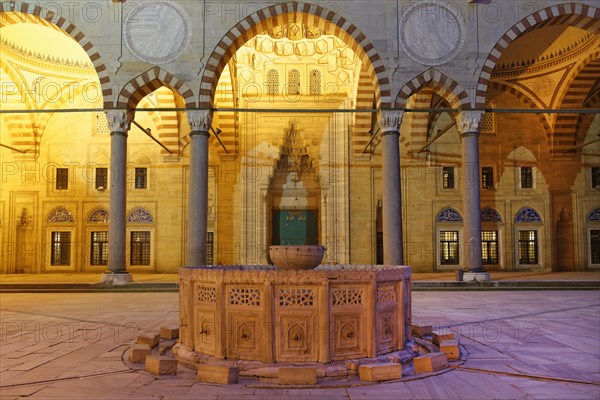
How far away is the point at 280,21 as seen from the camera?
1270 centimetres

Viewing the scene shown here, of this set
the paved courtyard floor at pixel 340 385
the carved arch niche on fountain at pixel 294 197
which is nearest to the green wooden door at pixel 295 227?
the carved arch niche on fountain at pixel 294 197

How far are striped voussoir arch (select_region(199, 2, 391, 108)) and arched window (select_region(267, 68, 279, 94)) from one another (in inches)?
185

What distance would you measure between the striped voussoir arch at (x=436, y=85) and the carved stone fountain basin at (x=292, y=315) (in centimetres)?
856

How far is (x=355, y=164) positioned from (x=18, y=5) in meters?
10.5

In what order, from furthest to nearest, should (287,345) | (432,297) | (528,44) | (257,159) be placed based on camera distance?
1. (257,159)
2. (528,44)
3. (432,297)
4. (287,345)

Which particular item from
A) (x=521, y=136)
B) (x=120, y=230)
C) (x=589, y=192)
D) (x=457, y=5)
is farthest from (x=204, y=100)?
(x=589, y=192)

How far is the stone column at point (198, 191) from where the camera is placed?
12.0m

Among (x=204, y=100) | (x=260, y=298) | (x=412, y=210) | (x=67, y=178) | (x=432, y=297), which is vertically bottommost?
(x=432, y=297)

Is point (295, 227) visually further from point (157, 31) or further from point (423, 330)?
point (423, 330)

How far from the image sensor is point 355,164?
1756cm

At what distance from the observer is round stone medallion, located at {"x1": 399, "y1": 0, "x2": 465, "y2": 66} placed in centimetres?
1258

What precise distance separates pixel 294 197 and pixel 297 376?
45.1 ft

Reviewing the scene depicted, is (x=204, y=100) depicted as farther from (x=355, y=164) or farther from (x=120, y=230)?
(x=355, y=164)

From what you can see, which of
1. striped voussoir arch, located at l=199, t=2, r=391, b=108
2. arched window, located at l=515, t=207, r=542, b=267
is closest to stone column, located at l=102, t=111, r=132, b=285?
striped voussoir arch, located at l=199, t=2, r=391, b=108
